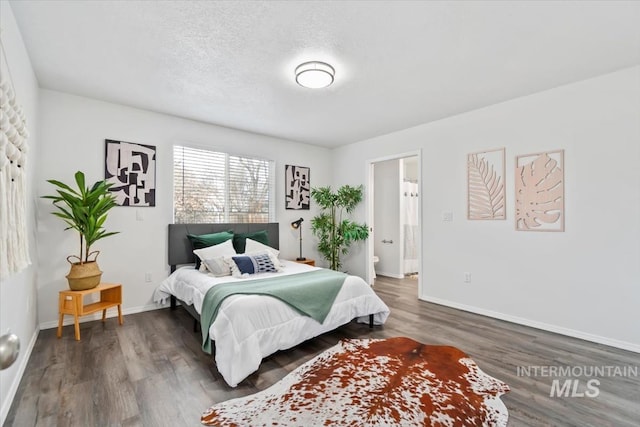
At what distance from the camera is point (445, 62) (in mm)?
2678

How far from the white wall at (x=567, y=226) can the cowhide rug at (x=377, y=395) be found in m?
1.43

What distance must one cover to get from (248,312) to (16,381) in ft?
5.45

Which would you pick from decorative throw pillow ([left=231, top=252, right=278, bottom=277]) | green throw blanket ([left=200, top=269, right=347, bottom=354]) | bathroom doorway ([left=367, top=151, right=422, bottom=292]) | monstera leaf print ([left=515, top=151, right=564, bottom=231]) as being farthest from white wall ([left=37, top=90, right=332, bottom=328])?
monstera leaf print ([left=515, top=151, right=564, bottom=231])

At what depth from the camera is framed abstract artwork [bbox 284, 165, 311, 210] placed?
17.3ft

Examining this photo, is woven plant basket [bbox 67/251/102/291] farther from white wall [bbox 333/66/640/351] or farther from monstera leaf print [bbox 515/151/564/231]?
monstera leaf print [bbox 515/151/564/231]

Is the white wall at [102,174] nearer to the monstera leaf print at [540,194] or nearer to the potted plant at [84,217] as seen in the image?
the potted plant at [84,217]

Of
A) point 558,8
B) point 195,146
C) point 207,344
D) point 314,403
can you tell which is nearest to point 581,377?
point 314,403

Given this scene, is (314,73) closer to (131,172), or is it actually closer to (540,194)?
(131,172)

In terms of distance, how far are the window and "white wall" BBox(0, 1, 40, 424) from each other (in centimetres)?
147

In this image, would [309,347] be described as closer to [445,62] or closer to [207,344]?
[207,344]

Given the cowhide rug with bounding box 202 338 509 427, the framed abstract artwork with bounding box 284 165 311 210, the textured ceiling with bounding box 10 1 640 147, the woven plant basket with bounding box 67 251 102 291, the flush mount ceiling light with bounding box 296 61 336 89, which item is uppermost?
the textured ceiling with bounding box 10 1 640 147

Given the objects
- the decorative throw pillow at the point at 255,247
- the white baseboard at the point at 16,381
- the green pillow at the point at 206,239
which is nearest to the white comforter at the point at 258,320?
the green pillow at the point at 206,239

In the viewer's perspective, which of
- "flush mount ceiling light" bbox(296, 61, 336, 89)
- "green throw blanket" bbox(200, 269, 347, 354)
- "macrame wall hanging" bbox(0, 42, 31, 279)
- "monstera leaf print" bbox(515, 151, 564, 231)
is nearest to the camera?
"macrame wall hanging" bbox(0, 42, 31, 279)

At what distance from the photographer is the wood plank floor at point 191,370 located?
1833 mm
